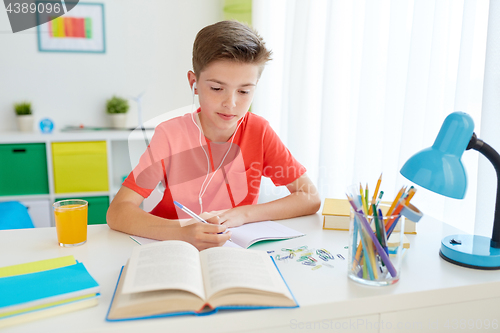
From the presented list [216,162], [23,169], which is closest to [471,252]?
[216,162]

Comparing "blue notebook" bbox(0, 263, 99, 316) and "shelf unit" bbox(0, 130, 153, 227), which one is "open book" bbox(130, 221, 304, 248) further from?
"shelf unit" bbox(0, 130, 153, 227)

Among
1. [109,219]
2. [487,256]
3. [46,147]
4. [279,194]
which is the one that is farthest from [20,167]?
[487,256]

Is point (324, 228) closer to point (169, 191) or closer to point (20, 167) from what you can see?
point (169, 191)

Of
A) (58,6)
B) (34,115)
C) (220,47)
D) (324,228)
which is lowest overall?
(324,228)

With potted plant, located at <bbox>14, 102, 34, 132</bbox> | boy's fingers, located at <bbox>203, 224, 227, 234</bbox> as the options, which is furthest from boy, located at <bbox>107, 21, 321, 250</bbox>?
potted plant, located at <bbox>14, 102, 34, 132</bbox>

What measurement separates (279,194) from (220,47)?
137 centimetres

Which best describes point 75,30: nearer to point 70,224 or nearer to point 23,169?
point 23,169

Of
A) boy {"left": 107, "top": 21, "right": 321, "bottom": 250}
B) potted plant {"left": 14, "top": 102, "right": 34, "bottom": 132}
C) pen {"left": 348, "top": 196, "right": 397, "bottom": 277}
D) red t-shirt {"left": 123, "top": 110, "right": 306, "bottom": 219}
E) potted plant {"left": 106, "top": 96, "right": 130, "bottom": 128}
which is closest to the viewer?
pen {"left": 348, "top": 196, "right": 397, "bottom": 277}

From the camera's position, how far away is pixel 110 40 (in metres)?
2.86

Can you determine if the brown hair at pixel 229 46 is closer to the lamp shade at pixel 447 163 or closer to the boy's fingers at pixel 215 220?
the boy's fingers at pixel 215 220

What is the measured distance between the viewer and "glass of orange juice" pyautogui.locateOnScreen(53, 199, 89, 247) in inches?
35.9

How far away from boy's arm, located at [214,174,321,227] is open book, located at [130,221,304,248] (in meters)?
0.03

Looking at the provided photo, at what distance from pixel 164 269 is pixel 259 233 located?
373 mm

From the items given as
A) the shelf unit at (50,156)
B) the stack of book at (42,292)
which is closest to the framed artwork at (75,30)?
the shelf unit at (50,156)
